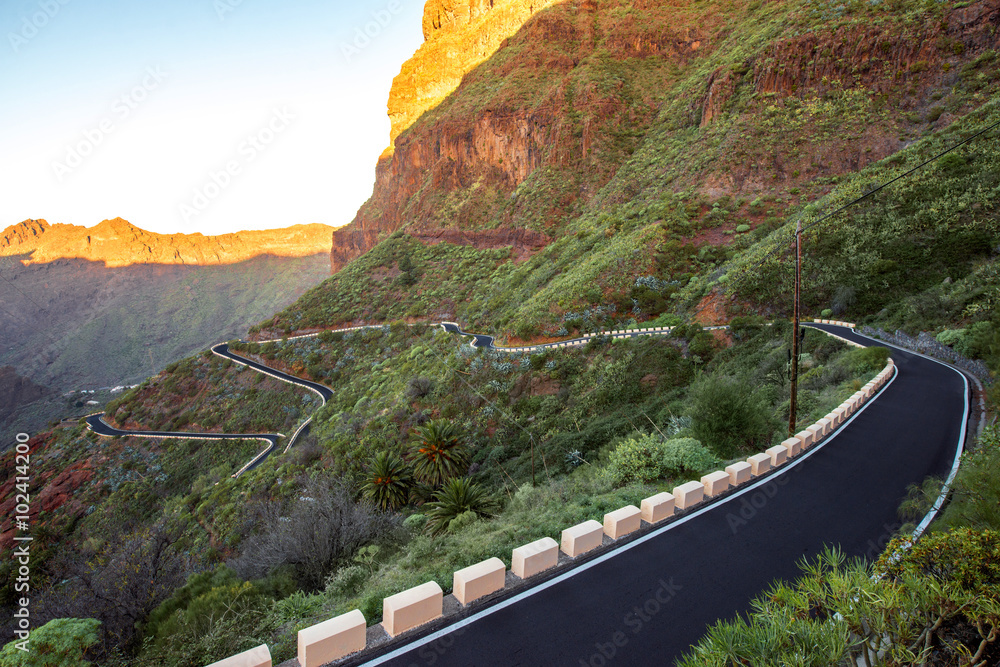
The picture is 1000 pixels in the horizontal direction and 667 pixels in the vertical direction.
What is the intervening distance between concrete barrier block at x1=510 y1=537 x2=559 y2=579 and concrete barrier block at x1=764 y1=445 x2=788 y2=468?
17.8ft

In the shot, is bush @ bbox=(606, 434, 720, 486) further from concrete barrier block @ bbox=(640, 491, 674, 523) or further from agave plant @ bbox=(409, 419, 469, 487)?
agave plant @ bbox=(409, 419, 469, 487)

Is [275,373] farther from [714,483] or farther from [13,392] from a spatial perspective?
[13,392]

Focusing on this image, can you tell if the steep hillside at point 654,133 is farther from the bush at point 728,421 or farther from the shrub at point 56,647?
the shrub at point 56,647

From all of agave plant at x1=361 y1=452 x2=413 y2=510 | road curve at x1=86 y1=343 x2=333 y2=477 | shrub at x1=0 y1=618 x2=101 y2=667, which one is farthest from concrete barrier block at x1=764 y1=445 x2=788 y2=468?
road curve at x1=86 y1=343 x2=333 y2=477

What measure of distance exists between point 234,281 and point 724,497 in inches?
7042

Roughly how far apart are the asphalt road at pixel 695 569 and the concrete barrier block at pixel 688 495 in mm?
206

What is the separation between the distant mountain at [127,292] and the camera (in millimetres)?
111750

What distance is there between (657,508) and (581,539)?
1521 millimetres

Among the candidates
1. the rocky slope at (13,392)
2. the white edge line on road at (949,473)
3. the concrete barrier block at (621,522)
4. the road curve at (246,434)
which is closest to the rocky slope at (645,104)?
the white edge line on road at (949,473)

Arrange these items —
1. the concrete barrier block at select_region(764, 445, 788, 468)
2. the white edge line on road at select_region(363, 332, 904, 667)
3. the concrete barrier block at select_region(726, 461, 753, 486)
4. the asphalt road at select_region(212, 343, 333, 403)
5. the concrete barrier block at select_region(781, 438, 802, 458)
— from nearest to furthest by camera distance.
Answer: the white edge line on road at select_region(363, 332, 904, 667), the concrete barrier block at select_region(726, 461, 753, 486), the concrete barrier block at select_region(764, 445, 788, 468), the concrete barrier block at select_region(781, 438, 802, 458), the asphalt road at select_region(212, 343, 333, 403)

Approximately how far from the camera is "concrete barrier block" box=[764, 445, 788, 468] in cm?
860

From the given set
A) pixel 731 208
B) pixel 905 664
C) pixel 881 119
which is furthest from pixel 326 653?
pixel 881 119

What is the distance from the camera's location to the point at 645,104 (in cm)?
5384

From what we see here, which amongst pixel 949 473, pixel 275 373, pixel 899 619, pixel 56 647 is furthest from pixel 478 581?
pixel 275 373
